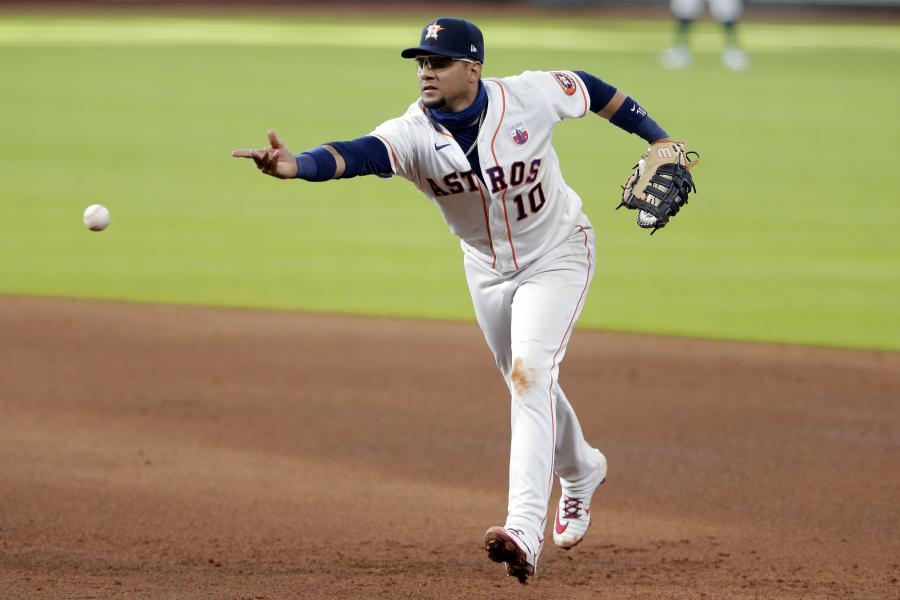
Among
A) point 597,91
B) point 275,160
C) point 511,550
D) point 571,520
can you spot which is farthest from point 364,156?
point 571,520

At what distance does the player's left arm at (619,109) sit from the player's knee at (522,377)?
122 centimetres

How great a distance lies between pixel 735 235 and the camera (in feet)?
42.6

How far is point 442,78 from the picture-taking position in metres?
4.94

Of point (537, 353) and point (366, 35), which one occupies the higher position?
point (366, 35)

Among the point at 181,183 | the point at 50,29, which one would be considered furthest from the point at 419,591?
the point at 50,29

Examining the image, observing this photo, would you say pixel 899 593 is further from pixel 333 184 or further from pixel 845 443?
pixel 333 184

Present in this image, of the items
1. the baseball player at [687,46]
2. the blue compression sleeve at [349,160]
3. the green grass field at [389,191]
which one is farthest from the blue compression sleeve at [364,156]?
the baseball player at [687,46]

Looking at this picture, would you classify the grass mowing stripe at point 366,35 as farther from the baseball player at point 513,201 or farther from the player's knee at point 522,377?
the player's knee at point 522,377

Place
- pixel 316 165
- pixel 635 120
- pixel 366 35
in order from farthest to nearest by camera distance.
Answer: pixel 366 35
pixel 635 120
pixel 316 165

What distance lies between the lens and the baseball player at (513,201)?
15.6ft

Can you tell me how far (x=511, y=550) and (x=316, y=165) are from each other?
153 centimetres

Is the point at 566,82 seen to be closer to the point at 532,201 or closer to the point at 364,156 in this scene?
the point at 532,201

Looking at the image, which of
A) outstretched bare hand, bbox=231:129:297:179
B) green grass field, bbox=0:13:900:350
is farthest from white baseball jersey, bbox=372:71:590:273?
green grass field, bbox=0:13:900:350

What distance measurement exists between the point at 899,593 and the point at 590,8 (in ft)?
108
